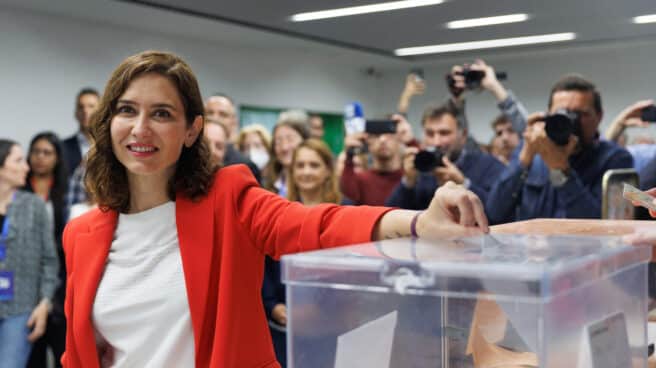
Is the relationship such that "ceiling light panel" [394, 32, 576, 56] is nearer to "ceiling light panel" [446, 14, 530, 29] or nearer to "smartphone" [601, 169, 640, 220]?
"ceiling light panel" [446, 14, 530, 29]

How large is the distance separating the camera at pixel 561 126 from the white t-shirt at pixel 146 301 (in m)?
1.24

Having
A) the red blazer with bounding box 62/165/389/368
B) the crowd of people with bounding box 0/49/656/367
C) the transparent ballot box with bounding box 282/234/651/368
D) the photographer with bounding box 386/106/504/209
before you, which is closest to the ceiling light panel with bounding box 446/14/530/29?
the crowd of people with bounding box 0/49/656/367

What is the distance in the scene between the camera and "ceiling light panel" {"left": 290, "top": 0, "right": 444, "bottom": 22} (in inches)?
242

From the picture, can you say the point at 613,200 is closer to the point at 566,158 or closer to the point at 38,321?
the point at 566,158

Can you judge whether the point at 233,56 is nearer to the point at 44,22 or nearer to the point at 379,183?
the point at 44,22

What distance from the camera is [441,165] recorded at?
268cm

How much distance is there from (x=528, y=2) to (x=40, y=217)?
433 centimetres

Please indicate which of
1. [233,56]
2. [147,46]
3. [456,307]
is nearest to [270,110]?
[233,56]

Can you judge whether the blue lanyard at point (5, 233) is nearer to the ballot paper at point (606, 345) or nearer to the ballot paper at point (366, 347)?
the ballot paper at point (366, 347)

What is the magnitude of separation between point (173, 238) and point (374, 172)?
223 centimetres

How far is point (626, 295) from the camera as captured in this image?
72 centimetres

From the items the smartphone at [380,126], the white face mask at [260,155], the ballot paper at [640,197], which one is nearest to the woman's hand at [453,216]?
the ballot paper at [640,197]

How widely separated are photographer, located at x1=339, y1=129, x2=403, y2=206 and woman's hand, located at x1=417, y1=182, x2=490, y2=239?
8.07 feet

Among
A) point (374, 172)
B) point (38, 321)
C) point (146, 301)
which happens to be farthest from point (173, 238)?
point (38, 321)
